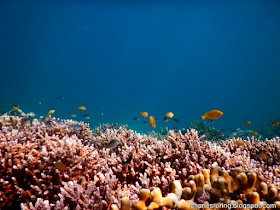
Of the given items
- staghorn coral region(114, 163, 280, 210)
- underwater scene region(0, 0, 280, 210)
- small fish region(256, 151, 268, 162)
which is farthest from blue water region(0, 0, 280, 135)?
staghorn coral region(114, 163, 280, 210)

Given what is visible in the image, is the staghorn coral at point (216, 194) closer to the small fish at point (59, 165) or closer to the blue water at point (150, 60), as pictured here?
the small fish at point (59, 165)

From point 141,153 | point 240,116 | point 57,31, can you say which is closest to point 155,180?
point 141,153

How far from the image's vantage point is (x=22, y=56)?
8875 cm

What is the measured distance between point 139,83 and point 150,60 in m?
21.6

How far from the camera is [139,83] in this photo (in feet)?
436

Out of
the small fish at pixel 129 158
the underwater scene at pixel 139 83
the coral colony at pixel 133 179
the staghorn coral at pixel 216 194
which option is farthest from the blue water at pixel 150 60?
the staghorn coral at pixel 216 194

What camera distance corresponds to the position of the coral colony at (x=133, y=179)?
173 centimetres

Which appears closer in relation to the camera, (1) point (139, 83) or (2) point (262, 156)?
(2) point (262, 156)

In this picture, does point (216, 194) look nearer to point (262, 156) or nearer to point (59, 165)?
point (59, 165)

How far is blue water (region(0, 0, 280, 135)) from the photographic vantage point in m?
84.2

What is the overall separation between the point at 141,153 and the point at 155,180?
2.30 ft

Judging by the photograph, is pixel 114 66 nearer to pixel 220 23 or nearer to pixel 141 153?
pixel 220 23

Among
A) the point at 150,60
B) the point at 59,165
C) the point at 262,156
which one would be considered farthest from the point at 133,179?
the point at 150,60

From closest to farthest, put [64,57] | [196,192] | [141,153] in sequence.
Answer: [196,192], [141,153], [64,57]
